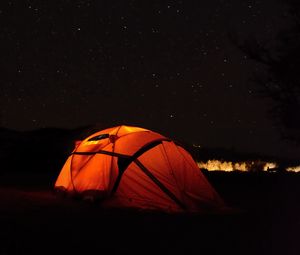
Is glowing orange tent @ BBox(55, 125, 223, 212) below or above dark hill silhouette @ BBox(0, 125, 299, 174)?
above

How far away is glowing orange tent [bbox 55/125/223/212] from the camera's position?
1031 centimetres

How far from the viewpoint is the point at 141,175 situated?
10.5 m

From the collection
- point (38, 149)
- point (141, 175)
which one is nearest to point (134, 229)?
point (141, 175)

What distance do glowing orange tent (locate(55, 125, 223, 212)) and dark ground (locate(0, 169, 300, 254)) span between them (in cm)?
54

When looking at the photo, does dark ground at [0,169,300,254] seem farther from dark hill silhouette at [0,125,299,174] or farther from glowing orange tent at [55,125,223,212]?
dark hill silhouette at [0,125,299,174]

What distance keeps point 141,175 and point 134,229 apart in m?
3.07

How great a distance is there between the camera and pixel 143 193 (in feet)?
34.3

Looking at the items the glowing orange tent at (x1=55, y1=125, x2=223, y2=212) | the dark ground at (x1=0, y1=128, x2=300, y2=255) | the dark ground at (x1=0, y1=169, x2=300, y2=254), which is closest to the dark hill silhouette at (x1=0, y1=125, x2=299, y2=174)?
the dark ground at (x1=0, y1=128, x2=300, y2=255)

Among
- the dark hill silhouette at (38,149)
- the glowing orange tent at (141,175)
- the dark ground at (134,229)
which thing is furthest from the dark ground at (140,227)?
the dark hill silhouette at (38,149)

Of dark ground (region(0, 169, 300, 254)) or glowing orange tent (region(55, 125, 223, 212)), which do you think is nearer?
dark ground (region(0, 169, 300, 254))

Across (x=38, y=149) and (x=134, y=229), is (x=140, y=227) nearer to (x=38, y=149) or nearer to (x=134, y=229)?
(x=134, y=229)

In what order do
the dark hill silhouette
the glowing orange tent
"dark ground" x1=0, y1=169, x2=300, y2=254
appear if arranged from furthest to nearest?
the dark hill silhouette → the glowing orange tent → "dark ground" x1=0, y1=169, x2=300, y2=254

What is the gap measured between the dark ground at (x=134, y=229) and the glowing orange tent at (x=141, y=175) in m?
0.54

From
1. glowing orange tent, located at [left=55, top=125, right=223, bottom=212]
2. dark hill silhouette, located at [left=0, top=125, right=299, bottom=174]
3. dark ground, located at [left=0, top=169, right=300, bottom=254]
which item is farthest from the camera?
dark hill silhouette, located at [left=0, top=125, right=299, bottom=174]
